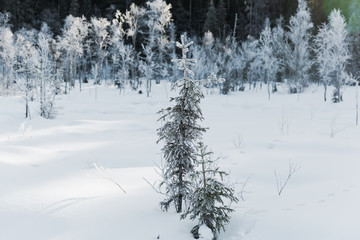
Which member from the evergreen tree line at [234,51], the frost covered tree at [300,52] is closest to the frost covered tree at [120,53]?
the evergreen tree line at [234,51]

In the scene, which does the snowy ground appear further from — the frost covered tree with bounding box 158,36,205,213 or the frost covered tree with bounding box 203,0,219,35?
the frost covered tree with bounding box 203,0,219,35

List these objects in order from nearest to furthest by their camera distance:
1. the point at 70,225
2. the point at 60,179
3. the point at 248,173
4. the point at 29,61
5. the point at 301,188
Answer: the point at 70,225
the point at 301,188
the point at 60,179
the point at 248,173
the point at 29,61

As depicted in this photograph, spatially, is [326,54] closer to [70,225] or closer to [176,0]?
[70,225]

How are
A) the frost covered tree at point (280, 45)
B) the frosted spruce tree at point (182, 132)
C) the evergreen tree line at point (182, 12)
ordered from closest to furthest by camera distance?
the frosted spruce tree at point (182, 132) → the frost covered tree at point (280, 45) → the evergreen tree line at point (182, 12)

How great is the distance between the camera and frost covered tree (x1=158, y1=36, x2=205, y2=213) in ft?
12.2

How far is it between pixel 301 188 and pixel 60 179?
409 centimetres

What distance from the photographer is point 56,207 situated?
3.80 meters

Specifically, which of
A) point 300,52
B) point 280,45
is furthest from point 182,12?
point 300,52

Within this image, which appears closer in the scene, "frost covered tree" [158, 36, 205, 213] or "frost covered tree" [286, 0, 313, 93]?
"frost covered tree" [158, 36, 205, 213]

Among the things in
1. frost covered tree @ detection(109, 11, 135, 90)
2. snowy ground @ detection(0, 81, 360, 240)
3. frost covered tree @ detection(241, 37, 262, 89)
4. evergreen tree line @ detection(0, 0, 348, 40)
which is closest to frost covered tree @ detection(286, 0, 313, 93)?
frost covered tree @ detection(241, 37, 262, 89)

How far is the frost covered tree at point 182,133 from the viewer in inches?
146

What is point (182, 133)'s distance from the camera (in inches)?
150

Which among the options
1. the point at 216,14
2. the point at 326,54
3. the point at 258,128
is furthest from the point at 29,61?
the point at 216,14

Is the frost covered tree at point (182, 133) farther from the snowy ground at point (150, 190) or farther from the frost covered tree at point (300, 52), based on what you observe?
the frost covered tree at point (300, 52)
